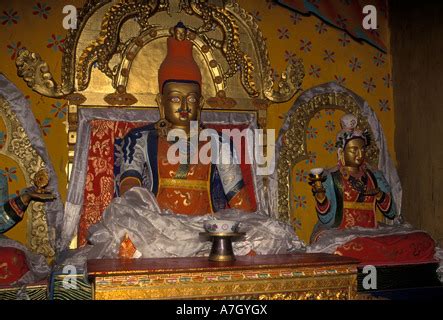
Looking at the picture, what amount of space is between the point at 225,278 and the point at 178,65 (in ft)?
7.13

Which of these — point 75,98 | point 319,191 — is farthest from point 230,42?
point 319,191

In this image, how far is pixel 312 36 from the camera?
529 centimetres

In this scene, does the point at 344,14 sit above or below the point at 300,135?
above

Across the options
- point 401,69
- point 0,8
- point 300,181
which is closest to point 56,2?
point 0,8

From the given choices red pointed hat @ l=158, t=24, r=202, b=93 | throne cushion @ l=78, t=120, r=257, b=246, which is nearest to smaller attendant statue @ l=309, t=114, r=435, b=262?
red pointed hat @ l=158, t=24, r=202, b=93

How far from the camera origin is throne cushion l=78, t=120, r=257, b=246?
4.36 metres

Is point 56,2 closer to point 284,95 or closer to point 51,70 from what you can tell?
point 51,70

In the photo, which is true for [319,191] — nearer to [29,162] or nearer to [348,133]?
[348,133]

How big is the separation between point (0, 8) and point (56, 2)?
437 mm

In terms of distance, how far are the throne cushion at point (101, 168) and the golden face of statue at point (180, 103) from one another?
12.8 inches

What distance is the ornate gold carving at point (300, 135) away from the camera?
490cm

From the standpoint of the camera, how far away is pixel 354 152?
4668 millimetres

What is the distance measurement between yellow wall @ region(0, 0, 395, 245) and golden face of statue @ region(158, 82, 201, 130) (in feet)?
2.81

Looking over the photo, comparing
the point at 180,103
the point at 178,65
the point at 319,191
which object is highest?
the point at 178,65
